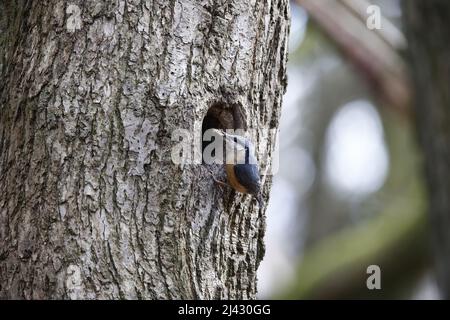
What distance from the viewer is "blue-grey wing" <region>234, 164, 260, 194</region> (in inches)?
128

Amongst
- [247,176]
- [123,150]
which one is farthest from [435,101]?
[123,150]

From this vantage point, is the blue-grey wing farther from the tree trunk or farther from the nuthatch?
the tree trunk

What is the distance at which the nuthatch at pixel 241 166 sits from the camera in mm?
3248

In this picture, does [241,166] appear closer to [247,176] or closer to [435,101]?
[247,176]

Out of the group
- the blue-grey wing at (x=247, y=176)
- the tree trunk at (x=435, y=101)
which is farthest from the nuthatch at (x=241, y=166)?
the tree trunk at (x=435, y=101)

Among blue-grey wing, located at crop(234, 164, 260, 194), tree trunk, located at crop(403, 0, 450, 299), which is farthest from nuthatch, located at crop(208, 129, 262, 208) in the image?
tree trunk, located at crop(403, 0, 450, 299)

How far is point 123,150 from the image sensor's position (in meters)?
3.17

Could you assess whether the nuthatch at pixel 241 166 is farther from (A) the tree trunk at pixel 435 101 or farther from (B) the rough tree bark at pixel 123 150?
(A) the tree trunk at pixel 435 101

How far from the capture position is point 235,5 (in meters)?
3.43

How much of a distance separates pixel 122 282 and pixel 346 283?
3874 millimetres

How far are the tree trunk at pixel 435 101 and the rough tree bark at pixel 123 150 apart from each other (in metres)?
0.94

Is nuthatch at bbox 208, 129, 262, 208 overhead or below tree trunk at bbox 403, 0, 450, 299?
below

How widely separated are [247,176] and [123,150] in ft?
1.67

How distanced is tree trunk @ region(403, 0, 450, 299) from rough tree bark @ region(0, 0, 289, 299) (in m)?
0.94
